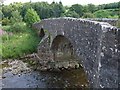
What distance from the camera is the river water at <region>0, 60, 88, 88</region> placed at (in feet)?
95.3

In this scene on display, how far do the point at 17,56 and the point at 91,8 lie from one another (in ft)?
96.8

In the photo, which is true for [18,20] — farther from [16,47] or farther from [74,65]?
[74,65]

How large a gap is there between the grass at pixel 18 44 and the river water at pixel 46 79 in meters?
7.04

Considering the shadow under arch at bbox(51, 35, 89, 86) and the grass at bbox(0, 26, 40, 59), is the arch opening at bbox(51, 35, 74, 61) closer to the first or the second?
the shadow under arch at bbox(51, 35, 89, 86)

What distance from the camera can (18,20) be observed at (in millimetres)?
55312

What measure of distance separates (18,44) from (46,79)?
13.7 meters

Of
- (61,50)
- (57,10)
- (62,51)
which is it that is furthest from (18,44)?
(57,10)

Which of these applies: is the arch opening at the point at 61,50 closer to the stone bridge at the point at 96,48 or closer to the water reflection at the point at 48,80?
the water reflection at the point at 48,80

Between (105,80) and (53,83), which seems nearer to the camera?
(105,80)

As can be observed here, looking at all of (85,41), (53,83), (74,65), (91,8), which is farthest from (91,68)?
(91,8)

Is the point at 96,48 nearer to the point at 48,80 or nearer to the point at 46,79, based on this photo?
the point at 48,80

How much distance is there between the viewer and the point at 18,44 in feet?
143

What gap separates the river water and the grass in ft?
23.1

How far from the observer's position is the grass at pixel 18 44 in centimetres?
4072
